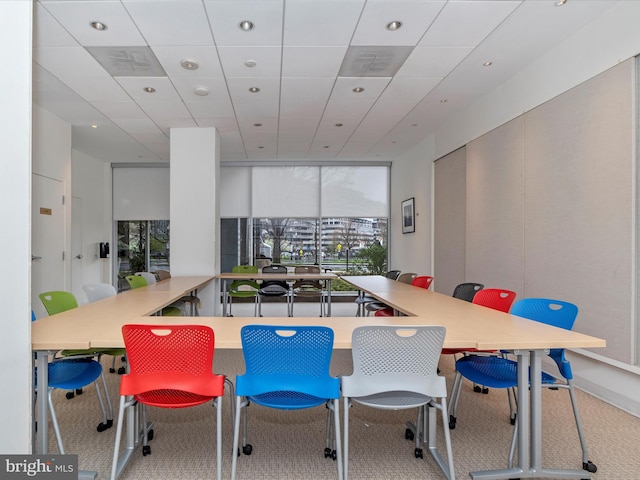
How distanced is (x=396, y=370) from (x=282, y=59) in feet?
11.0

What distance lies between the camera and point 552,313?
2537 mm

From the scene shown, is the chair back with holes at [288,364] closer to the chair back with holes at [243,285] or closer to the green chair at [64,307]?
the green chair at [64,307]

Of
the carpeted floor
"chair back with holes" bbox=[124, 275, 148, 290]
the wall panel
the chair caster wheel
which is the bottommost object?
the carpeted floor

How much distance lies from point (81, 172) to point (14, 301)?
7213 millimetres

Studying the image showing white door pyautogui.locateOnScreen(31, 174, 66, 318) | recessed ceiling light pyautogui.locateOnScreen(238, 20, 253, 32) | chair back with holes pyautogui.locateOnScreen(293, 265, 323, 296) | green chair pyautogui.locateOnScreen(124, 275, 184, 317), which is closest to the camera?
recessed ceiling light pyautogui.locateOnScreen(238, 20, 253, 32)

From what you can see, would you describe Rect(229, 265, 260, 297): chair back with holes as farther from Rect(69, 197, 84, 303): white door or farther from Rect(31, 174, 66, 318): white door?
Rect(69, 197, 84, 303): white door

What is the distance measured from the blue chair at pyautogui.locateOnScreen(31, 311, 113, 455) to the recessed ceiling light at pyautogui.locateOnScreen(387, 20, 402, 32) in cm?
351

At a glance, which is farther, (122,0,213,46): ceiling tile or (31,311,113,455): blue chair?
(122,0,213,46): ceiling tile

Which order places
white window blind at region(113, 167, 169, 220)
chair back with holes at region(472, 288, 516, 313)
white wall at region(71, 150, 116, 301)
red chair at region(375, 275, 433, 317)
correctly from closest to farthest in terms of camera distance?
chair back with holes at region(472, 288, 516, 313) → red chair at region(375, 275, 433, 317) → white wall at region(71, 150, 116, 301) → white window blind at region(113, 167, 169, 220)

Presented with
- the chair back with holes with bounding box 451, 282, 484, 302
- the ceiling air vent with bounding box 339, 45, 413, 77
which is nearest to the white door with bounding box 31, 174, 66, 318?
the ceiling air vent with bounding box 339, 45, 413, 77

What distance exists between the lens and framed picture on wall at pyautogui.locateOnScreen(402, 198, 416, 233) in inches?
289

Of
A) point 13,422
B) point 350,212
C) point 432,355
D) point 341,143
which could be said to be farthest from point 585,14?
point 350,212

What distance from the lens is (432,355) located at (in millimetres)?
1835

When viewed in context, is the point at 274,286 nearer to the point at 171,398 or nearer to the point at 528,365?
the point at 171,398
